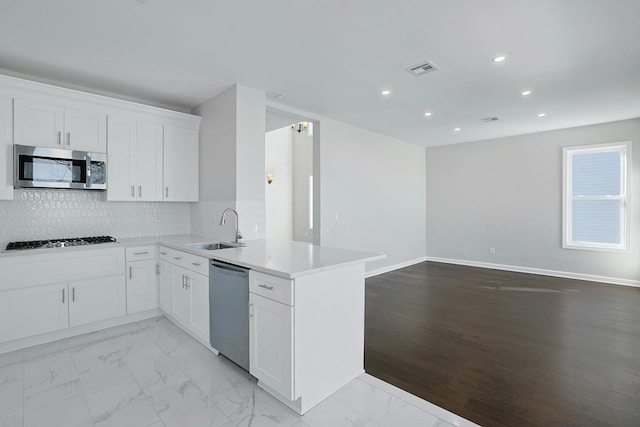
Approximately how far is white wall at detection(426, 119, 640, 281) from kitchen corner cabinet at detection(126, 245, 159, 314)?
5.94m

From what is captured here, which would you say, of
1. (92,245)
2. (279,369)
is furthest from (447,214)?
(92,245)

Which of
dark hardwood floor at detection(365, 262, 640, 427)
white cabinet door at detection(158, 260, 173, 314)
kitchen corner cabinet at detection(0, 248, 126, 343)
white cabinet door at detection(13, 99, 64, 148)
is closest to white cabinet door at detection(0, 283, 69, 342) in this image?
kitchen corner cabinet at detection(0, 248, 126, 343)

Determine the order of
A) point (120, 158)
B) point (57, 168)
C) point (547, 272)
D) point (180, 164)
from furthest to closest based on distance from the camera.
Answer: point (547, 272) < point (180, 164) < point (120, 158) < point (57, 168)

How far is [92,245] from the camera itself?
313 centimetres

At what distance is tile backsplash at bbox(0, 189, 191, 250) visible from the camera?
3.13 meters

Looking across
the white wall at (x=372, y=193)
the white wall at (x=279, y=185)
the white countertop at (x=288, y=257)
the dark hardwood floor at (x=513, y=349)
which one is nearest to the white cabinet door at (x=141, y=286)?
the white countertop at (x=288, y=257)

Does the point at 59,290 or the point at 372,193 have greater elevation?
the point at 372,193

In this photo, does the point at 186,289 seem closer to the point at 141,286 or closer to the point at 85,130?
the point at 141,286

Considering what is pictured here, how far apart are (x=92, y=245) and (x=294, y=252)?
2150 millimetres

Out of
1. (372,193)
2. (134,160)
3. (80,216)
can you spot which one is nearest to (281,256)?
(134,160)

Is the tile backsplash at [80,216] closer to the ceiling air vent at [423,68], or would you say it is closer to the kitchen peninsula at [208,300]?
the kitchen peninsula at [208,300]

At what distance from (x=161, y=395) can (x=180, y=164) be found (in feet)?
8.69

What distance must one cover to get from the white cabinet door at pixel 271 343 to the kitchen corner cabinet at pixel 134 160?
2.30 m

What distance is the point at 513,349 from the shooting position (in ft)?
9.43
